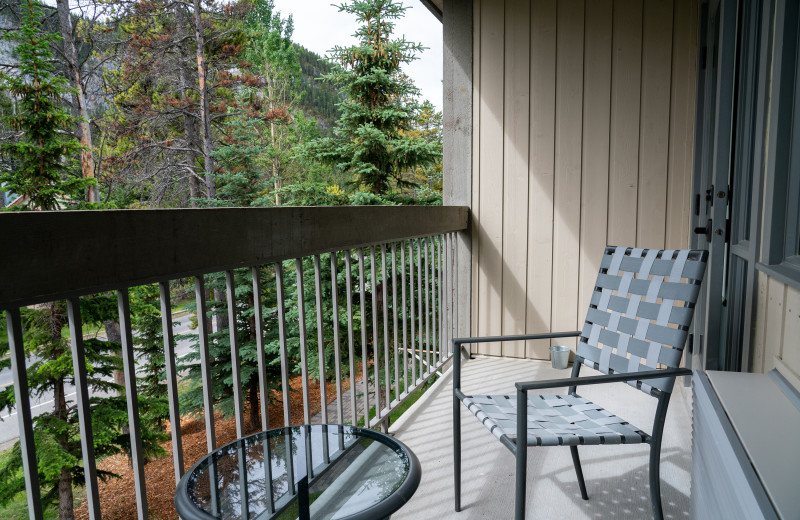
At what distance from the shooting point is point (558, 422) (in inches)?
65.1

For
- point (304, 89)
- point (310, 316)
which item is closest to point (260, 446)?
point (310, 316)

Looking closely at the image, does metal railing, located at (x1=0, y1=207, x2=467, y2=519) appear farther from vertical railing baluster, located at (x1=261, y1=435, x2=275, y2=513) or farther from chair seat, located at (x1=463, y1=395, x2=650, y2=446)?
chair seat, located at (x1=463, y1=395, x2=650, y2=446)

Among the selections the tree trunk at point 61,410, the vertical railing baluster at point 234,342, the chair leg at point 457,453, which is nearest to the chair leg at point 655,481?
the chair leg at point 457,453

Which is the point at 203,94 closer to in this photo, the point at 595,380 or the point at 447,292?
the point at 447,292

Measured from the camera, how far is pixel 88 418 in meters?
1.09

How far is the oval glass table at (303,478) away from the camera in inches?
38.5

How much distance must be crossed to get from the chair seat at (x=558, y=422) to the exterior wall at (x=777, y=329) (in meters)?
0.39

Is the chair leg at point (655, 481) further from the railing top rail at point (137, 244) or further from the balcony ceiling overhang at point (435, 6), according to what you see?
the balcony ceiling overhang at point (435, 6)

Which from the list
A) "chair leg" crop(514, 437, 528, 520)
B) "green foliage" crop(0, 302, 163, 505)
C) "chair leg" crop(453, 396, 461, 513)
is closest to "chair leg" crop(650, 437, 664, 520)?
"chair leg" crop(514, 437, 528, 520)

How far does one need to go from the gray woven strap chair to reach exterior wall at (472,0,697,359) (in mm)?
1551

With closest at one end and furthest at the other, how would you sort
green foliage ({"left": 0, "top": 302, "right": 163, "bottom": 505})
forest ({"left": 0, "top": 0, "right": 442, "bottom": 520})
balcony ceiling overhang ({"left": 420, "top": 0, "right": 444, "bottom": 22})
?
balcony ceiling overhang ({"left": 420, "top": 0, "right": 444, "bottom": 22}) < green foliage ({"left": 0, "top": 302, "right": 163, "bottom": 505}) < forest ({"left": 0, "top": 0, "right": 442, "bottom": 520})

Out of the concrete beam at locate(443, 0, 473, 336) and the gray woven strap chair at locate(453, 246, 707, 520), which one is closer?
the gray woven strap chair at locate(453, 246, 707, 520)

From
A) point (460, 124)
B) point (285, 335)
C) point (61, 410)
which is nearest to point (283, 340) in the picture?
point (285, 335)

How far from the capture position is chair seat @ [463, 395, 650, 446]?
1469 millimetres
